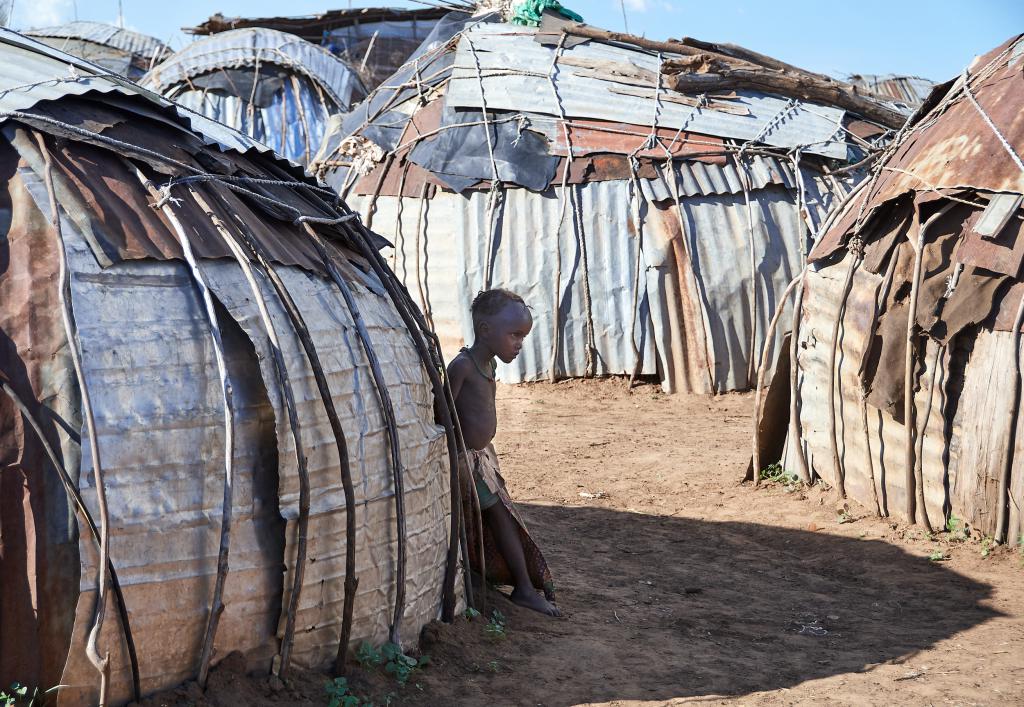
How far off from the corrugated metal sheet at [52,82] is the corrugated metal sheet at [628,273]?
19.9ft

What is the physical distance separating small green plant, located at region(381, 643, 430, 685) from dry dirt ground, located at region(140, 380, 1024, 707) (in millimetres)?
43


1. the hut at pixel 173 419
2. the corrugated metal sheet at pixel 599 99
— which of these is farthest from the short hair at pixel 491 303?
the corrugated metal sheet at pixel 599 99

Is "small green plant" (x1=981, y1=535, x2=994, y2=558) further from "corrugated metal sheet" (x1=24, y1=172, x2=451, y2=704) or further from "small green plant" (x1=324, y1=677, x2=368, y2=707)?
"small green plant" (x1=324, y1=677, x2=368, y2=707)

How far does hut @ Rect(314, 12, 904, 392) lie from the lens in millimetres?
9844

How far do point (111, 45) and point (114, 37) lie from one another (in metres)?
0.52

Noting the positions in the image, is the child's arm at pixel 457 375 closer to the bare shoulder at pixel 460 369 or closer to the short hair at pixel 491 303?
Result: the bare shoulder at pixel 460 369

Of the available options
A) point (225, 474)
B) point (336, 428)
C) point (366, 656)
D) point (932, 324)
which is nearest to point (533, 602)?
point (366, 656)

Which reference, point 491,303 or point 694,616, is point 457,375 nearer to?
point 491,303

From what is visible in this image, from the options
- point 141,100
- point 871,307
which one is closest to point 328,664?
point 141,100

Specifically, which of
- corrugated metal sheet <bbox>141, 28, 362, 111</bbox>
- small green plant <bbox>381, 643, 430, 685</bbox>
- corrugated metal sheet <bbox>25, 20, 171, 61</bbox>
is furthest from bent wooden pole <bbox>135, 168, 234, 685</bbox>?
corrugated metal sheet <bbox>25, 20, 171, 61</bbox>

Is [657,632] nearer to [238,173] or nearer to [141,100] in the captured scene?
[238,173]

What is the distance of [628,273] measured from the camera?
989cm

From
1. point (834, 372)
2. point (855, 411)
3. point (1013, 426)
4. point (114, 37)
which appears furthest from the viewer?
point (114, 37)

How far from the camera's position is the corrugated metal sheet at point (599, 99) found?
33.9 ft
